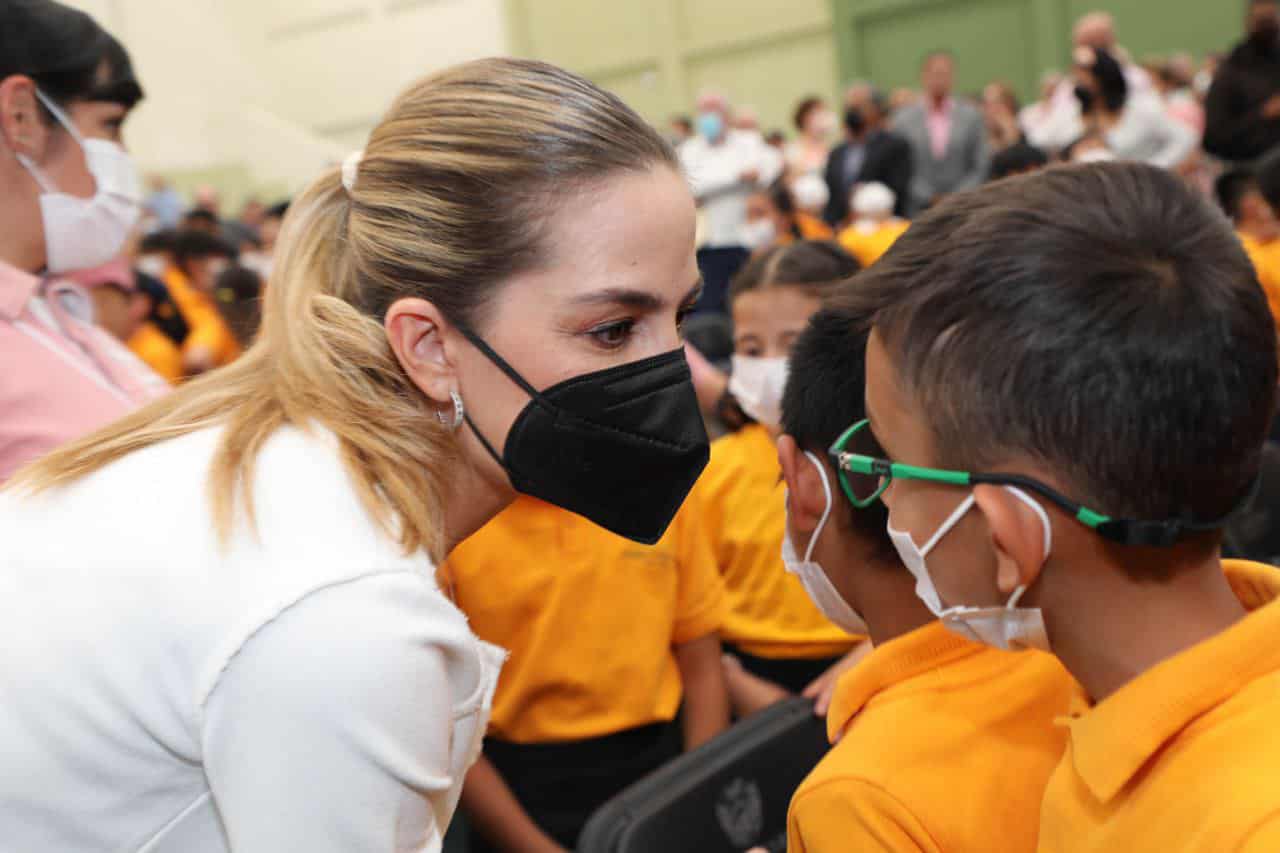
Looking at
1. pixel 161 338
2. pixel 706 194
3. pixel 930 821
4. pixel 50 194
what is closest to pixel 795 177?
pixel 706 194

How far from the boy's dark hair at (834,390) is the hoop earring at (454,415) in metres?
0.52

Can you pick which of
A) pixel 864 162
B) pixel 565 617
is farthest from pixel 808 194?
pixel 565 617

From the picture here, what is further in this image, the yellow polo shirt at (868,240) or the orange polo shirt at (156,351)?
the yellow polo shirt at (868,240)

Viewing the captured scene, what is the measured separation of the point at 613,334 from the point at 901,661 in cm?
53

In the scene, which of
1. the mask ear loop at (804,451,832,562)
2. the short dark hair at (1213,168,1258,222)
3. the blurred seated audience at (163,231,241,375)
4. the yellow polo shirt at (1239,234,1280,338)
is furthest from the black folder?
the blurred seated audience at (163,231,241,375)

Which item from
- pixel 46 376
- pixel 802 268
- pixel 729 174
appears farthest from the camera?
pixel 729 174

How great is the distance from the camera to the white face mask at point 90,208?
2053mm

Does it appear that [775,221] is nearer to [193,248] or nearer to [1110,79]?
[1110,79]

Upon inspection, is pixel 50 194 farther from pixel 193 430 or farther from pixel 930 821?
pixel 930 821

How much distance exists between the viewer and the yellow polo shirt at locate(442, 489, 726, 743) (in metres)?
2.12

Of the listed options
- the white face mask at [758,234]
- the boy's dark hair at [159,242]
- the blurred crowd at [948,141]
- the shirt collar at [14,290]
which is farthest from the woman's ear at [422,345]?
the boy's dark hair at [159,242]

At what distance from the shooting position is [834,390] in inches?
65.1

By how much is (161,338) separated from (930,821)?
521 cm

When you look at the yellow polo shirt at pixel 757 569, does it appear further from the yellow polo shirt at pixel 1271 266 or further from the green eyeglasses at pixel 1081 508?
the yellow polo shirt at pixel 1271 266
